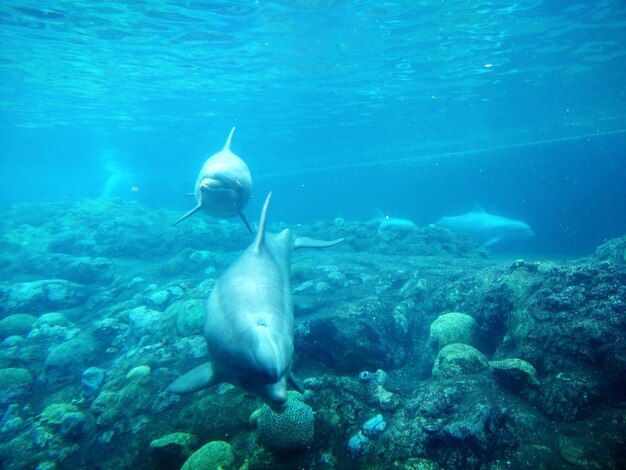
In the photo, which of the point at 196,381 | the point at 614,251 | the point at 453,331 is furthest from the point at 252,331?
the point at 614,251

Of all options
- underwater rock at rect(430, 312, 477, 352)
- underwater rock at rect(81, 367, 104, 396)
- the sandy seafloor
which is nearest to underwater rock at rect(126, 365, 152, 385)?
the sandy seafloor

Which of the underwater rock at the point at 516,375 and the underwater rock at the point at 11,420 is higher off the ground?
the underwater rock at the point at 516,375

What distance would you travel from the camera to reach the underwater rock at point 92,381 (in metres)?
8.35

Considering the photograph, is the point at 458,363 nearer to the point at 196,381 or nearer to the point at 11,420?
the point at 196,381

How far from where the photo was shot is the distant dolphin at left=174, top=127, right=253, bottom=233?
6.62 m

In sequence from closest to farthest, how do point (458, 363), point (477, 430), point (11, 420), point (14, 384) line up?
point (477, 430) → point (458, 363) → point (11, 420) → point (14, 384)

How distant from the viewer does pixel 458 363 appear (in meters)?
5.93

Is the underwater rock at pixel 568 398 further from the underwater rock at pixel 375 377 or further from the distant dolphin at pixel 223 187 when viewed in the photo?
the distant dolphin at pixel 223 187

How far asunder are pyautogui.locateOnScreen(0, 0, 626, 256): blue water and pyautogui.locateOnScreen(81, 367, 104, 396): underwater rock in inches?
520

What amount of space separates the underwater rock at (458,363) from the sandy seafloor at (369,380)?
1.1 inches

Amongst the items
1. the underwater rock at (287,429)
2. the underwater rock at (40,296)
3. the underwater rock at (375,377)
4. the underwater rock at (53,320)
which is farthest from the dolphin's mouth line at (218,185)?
the underwater rock at (40,296)

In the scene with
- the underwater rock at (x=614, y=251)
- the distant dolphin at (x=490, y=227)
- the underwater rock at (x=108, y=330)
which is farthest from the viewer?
the distant dolphin at (x=490, y=227)

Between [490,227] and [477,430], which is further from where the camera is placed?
[490,227]

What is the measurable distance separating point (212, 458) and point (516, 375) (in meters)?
4.66
